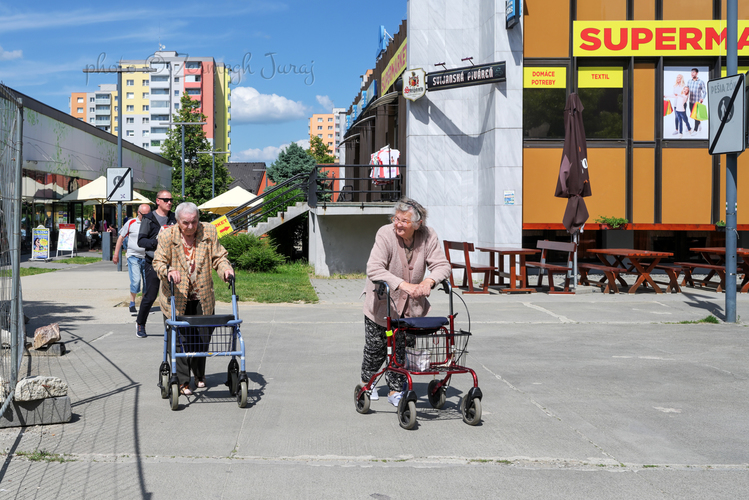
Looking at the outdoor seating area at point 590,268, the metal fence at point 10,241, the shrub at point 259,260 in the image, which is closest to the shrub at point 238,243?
the shrub at point 259,260

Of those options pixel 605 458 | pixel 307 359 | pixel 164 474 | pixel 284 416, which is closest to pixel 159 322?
pixel 307 359

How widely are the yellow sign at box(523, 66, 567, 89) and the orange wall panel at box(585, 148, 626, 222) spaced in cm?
185

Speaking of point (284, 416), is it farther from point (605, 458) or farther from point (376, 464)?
point (605, 458)

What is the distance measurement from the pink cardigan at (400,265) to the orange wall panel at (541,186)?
39.3 ft

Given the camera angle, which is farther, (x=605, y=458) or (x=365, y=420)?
(x=365, y=420)

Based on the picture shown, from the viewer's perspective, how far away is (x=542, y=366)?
7613mm

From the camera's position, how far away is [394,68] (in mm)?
21594

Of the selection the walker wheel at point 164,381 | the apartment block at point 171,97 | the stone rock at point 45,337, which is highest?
the apartment block at point 171,97

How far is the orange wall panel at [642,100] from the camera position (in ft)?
58.0

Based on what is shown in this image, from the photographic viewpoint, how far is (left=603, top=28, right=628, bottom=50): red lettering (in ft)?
57.2

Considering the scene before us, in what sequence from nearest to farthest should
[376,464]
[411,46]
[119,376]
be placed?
[376,464], [119,376], [411,46]

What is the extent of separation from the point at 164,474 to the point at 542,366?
4.48 m

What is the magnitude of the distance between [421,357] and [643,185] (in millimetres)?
13940

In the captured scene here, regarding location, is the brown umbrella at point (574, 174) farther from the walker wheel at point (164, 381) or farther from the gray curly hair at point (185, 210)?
the walker wheel at point (164, 381)
